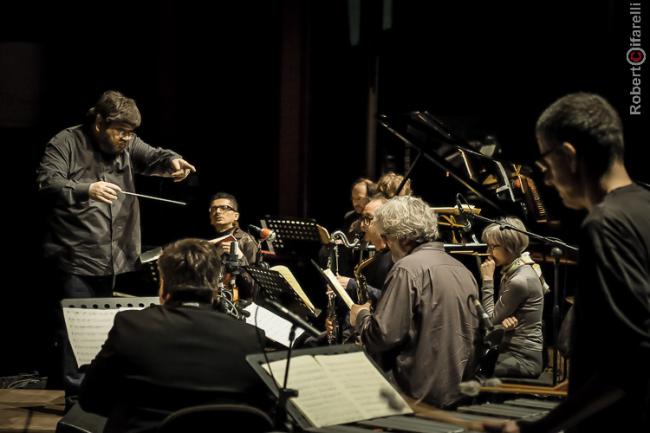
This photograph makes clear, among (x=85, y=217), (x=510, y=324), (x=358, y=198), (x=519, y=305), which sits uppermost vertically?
(x=85, y=217)

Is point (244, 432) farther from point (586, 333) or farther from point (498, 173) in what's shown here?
point (498, 173)

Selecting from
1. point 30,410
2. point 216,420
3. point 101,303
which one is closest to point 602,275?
point 216,420

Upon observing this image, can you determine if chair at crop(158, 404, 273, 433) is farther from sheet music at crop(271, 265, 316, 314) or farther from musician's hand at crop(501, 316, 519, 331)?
musician's hand at crop(501, 316, 519, 331)

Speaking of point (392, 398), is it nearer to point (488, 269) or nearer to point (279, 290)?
point (279, 290)

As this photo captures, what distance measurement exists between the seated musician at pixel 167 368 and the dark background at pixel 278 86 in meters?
3.62

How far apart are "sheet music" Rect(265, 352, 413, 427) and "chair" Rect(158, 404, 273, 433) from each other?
5.4 inches

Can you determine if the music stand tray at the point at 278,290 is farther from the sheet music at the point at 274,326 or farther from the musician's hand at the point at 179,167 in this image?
the musician's hand at the point at 179,167

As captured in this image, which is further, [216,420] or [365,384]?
[365,384]

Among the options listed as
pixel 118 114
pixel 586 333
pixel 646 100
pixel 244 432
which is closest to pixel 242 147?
pixel 118 114

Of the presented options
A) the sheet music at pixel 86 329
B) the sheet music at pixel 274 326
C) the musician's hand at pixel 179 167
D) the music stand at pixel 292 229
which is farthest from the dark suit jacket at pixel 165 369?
the music stand at pixel 292 229

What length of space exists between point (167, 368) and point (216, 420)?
38cm

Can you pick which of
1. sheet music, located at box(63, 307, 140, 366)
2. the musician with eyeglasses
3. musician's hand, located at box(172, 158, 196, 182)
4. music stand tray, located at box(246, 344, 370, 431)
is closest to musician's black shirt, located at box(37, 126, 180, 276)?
the musician with eyeglasses

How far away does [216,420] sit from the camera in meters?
2.39

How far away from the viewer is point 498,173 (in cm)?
563
